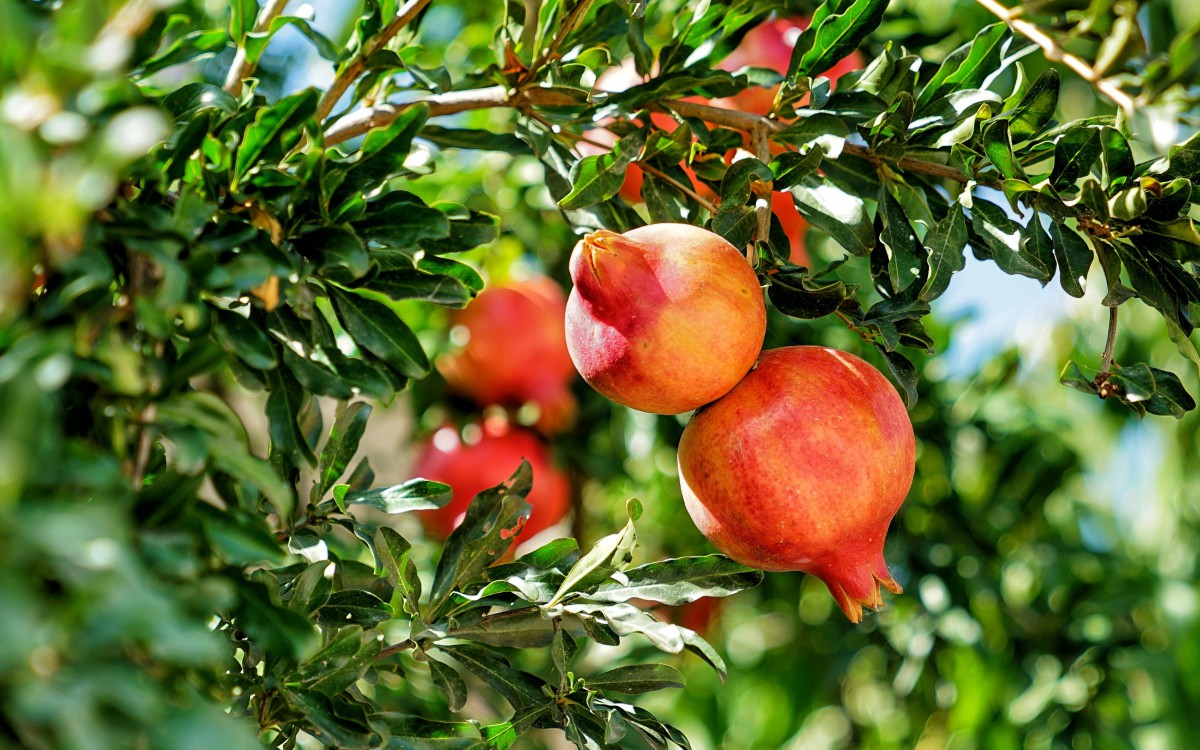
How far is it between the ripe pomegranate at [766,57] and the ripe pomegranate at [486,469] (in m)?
0.52

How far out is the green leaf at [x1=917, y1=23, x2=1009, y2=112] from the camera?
0.74 m

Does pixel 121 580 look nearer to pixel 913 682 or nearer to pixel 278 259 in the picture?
pixel 278 259

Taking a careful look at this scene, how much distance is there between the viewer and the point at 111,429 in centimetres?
47

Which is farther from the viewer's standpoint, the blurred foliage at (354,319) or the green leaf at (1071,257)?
the green leaf at (1071,257)

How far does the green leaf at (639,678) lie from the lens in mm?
702

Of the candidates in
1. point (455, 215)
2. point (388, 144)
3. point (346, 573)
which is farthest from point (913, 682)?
point (388, 144)

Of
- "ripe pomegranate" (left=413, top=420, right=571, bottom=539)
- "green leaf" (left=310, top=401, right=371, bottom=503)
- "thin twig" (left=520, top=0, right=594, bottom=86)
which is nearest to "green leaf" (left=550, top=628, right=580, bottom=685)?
"green leaf" (left=310, top=401, right=371, bottom=503)

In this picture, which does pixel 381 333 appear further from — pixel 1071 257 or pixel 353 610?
pixel 1071 257

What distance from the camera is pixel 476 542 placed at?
0.74m

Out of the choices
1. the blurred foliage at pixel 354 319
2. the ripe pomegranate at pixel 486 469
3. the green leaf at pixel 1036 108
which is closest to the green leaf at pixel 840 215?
the blurred foliage at pixel 354 319

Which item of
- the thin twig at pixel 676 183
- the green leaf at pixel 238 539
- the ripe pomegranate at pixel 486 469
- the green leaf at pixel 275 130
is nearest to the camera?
the green leaf at pixel 238 539

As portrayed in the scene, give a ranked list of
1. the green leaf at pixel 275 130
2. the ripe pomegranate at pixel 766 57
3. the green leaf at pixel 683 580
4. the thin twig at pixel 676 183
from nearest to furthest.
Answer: the green leaf at pixel 275 130, the green leaf at pixel 683 580, the thin twig at pixel 676 183, the ripe pomegranate at pixel 766 57

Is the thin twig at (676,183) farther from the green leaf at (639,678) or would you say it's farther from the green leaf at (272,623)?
the green leaf at (272,623)

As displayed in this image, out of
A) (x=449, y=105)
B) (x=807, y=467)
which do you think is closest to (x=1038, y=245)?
(x=807, y=467)
